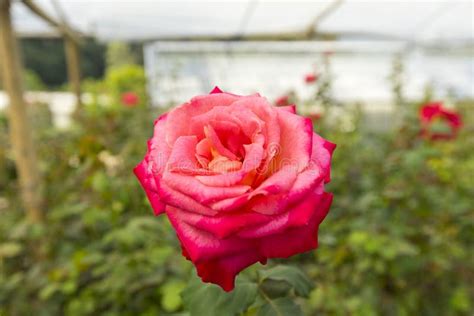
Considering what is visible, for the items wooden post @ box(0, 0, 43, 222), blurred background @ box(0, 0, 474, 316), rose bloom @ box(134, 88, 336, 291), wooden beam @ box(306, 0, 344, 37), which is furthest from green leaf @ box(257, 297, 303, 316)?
wooden beam @ box(306, 0, 344, 37)

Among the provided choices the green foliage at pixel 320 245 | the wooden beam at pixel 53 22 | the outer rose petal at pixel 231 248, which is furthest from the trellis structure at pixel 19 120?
the outer rose petal at pixel 231 248

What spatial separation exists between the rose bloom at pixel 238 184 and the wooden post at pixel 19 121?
5.40 ft

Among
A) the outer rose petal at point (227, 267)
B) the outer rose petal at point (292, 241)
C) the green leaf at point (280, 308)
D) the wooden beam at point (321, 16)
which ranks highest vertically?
the wooden beam at point (321, 16)

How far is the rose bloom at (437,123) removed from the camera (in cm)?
165

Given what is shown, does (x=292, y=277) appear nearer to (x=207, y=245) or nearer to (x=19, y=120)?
(x=207, y=245)

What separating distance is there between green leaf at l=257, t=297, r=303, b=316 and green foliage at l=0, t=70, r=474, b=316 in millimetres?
658

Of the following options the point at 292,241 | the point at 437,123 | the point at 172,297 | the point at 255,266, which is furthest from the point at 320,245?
the point at 292,241

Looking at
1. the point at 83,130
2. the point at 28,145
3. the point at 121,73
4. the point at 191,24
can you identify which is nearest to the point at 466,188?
the point at 28,145

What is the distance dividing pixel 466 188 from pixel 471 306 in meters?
0.61

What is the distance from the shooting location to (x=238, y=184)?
0.44m

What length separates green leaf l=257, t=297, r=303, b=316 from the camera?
57cm

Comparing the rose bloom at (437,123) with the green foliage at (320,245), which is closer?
the green foliage at (320,245)

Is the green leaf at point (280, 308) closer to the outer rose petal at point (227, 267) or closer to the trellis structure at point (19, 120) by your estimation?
the outer rose petal at point (227, 267)

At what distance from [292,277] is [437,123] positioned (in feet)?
4.27
